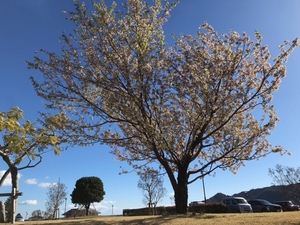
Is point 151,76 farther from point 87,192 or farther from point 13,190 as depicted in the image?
point 87,192

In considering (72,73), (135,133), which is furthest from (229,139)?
(72,73)

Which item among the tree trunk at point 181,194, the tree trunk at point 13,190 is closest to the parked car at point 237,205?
the tree trunk at point 181,194

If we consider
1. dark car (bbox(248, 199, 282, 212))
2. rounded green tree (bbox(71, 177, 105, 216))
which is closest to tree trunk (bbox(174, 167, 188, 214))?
dark car (bbox(248, 199, 282, 212))

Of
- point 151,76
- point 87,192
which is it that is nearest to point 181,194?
point 151,76

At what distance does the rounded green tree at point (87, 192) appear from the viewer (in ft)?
148

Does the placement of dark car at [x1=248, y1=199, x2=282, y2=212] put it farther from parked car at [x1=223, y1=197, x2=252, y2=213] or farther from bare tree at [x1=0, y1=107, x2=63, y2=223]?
bare tree at [x1=0, y1=107, x2=63, y2=223]

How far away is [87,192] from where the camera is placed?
4538 cm

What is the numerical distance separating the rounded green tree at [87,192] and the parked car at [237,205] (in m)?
23.6

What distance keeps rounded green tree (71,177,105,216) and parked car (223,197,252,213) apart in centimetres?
2361

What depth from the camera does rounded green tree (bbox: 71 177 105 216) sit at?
45250 millimetres

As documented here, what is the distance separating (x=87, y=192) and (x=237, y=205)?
25.9 m

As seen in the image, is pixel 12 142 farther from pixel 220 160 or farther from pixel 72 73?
pixel 220 160

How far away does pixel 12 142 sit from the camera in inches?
557

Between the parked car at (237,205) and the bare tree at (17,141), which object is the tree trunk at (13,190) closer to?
the bare tree at (17,141)
